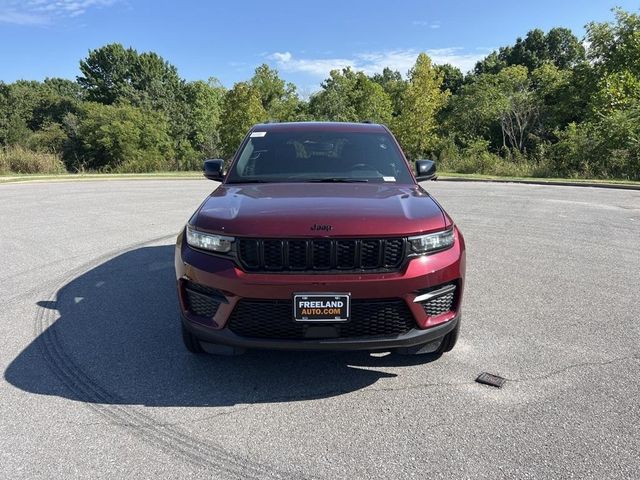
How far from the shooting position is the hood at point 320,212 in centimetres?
306

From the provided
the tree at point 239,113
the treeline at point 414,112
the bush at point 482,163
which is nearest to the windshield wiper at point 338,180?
the treeline at point 414,112

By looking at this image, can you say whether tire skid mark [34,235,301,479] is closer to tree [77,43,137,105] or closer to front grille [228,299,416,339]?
front grille [228,299,416,339]

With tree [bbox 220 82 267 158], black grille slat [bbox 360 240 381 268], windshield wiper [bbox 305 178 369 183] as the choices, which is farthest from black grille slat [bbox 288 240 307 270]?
tree [bbox 220 82 267 158]

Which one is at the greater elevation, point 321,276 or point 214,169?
point 214,169

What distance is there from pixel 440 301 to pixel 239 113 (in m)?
33.2

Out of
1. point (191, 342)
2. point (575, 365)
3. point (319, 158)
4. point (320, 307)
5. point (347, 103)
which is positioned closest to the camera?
point (320, 307)

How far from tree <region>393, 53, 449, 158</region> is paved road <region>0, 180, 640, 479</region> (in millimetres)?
30347

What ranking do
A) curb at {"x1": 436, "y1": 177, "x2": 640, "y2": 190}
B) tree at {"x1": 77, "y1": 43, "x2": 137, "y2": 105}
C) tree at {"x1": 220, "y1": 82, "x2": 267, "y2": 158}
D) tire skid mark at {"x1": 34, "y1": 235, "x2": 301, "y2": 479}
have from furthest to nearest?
tree at {"x1": 77, "y1": 43, "x2": 137, "y2": 105}
tree at {"x1": 220, "y1": 82, "x2": 267, "y2": 158}
curb at {"x1": 436, "y1": 177, "x2": 640, "y2": 190}
tire skid mark at {"x1": 34, "y1": 235, "x2": 301, "y2": 479}

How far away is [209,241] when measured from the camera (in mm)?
3223

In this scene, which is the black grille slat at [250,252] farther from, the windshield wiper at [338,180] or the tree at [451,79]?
the tree at [451,79]

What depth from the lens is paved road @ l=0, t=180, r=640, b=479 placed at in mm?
2553

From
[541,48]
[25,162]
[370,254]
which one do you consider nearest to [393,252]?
[370,254]

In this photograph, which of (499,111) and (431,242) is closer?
(431,242)

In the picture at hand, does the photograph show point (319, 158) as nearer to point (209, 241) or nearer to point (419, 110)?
point (209, 241)
